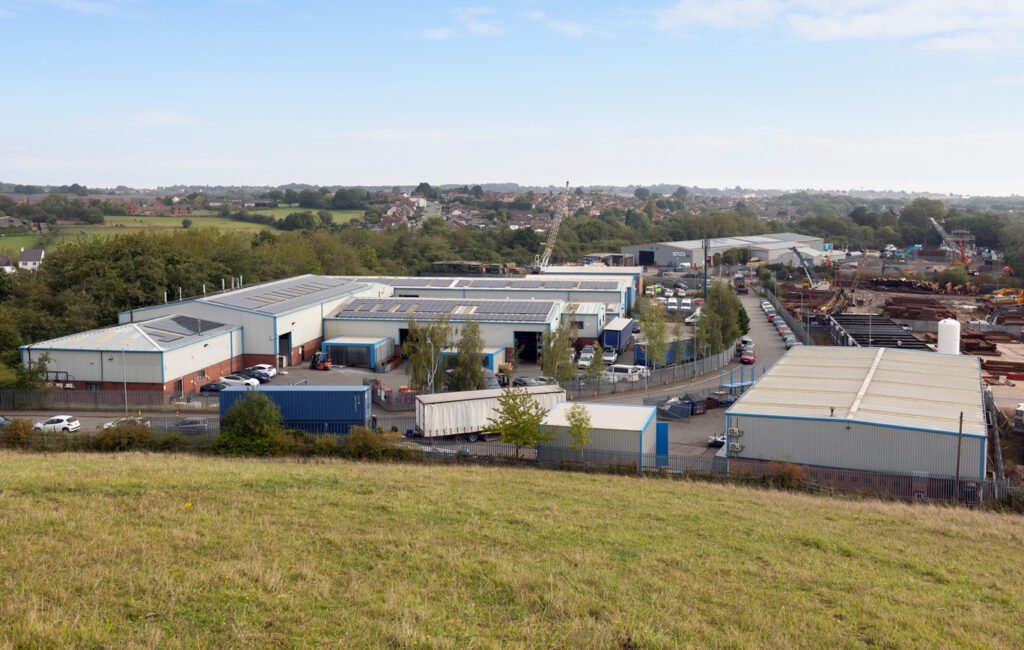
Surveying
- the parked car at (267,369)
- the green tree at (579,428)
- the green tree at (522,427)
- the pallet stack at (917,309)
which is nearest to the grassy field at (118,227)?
the parked car at (267,369)

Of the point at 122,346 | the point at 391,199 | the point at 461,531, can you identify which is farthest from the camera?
the point at 391,199

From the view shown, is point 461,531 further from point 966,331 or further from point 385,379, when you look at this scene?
point 966,331

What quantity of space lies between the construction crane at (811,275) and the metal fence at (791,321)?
5.81 metres

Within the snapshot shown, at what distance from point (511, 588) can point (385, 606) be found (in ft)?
4.60

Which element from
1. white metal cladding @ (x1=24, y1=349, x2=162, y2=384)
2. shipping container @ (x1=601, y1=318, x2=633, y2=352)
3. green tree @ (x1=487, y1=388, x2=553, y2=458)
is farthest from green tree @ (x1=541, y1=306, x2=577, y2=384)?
white metal cladding @ (x1=24, y1=349, x2=162, y2=384)

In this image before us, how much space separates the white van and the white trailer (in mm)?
6896

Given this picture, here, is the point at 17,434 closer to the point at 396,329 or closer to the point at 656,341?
the point at 396,329

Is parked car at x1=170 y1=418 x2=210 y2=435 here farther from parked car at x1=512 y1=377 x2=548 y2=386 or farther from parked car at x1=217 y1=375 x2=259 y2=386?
parked car at x1=512 y1=377 x2=548 y2=386

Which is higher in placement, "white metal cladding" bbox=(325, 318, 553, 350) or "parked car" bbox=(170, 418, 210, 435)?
"white metal cladding" bbox=(325, 318, 553, 350)

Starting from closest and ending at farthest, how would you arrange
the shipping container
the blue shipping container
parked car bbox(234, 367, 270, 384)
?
the blue shipping container
parked car bbox(234, 367, 270, 384)
the shipping container

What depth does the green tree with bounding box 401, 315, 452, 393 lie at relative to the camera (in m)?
25.0

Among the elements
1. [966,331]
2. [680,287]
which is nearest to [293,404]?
[966,331]

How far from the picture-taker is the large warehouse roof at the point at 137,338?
982 inches

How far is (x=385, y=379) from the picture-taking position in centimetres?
2855
